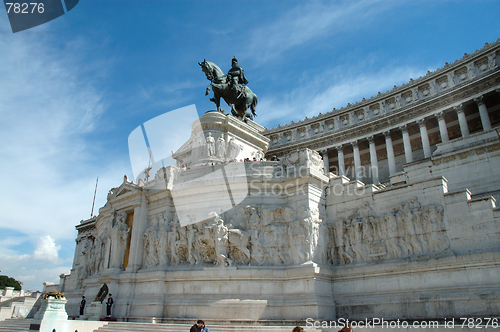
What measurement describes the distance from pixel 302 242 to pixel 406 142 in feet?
98.3

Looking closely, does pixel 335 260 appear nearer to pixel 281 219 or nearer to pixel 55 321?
pixel 281 219

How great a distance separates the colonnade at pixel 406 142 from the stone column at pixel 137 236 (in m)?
27.6

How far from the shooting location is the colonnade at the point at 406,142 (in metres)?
37.8

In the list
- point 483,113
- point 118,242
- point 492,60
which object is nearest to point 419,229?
point 118,242

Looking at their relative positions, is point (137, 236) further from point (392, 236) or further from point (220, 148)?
point (392, 236)

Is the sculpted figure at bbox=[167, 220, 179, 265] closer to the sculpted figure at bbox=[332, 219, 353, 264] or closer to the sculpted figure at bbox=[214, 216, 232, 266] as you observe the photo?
the sculpted figure at bbox=[214, 216, 232, 266]

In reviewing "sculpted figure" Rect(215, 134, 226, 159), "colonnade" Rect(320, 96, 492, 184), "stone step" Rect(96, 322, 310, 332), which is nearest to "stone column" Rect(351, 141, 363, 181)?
"colonnade" Rect(320, 96, 492, 184)

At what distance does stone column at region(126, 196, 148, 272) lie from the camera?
19906 millimetres

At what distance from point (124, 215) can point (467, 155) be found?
65.7ft

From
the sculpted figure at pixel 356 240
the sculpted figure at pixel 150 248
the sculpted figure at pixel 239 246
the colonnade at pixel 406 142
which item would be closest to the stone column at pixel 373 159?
the colonnade at pixel 406 142

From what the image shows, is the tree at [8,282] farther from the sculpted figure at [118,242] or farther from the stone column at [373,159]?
the stone column at [373,159]

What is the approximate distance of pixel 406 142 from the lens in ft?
139

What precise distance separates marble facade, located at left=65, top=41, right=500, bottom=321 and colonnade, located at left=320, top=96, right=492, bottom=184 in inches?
716

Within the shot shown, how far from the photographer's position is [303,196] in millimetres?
18266
